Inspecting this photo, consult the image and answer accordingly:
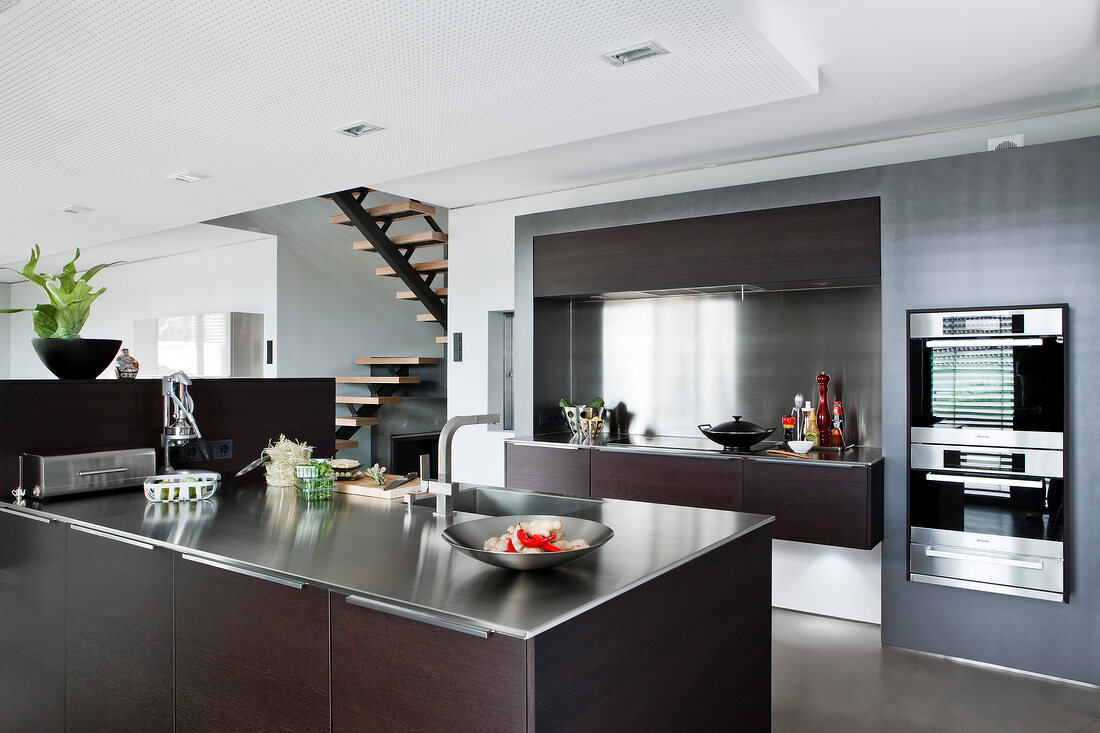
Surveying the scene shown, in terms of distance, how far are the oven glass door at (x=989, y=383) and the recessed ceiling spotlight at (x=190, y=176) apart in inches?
144

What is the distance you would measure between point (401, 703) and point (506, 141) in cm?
247

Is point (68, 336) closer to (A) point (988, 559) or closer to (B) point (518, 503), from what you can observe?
(B) point (518, 503)

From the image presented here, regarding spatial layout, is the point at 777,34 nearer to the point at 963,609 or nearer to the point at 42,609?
the point at 963,609

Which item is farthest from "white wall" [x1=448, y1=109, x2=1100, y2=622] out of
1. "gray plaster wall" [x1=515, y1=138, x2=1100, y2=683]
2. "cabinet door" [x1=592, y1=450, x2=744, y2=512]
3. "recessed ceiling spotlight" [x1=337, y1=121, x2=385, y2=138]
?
"recessed ceiling spotlight" [x1=337, y1=121, x2=385, y2=138]

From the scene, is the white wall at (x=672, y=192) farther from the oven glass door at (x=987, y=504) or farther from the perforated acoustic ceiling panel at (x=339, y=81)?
the perforated acoustic ceiling panel at (x=339, y=81)

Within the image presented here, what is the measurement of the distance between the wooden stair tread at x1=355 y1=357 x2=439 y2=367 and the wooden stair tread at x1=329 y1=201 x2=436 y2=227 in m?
1.46

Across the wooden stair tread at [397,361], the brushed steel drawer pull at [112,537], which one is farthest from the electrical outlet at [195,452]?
the wooden stair tread at [397,361]

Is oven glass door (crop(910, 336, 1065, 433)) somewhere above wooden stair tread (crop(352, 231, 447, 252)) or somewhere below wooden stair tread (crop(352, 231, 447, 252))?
below

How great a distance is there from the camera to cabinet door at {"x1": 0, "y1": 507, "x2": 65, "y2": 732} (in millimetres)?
2369

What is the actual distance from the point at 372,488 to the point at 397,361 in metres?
4.78

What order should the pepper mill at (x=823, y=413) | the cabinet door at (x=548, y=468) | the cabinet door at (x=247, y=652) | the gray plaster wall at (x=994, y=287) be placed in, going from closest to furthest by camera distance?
the cabinet door at (x=247, y=652)
the gray plaster wall at (x=994, y=287)
the pepper mill at (x=823, y=413)
the cabinet door at (x=548, y=468)

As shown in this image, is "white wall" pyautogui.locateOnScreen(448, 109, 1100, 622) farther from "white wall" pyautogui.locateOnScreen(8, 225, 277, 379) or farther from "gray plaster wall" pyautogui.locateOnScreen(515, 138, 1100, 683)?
"white wall" pyautogui.locateOnScreen(8, 225, 277, 379)

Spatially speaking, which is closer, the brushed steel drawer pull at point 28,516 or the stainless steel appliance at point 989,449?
the brushed steel drawer pull at point 28,516

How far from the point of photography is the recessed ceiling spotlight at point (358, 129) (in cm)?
314
